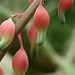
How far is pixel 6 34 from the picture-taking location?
0.50 meters

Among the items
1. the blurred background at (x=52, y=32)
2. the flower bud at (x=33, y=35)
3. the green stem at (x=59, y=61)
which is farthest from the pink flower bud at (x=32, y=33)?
the blurred background at (x=52, y=32)

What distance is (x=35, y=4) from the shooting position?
0.52 metres

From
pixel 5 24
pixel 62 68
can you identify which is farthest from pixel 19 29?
pixel 62 68

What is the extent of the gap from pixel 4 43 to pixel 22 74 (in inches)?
3.9

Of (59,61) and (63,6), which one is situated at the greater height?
(63,6)

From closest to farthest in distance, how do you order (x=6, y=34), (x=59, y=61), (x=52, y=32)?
(x=6, y=34), (x=59, y=61), (x=52, y=32)

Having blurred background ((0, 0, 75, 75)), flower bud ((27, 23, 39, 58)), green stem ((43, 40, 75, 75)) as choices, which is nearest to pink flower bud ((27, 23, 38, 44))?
flower bud ((27, 23, 39, 58))

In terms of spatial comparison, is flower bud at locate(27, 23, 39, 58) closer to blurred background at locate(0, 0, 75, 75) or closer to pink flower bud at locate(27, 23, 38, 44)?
pink flower bud at locate(27, 23, 38, 44)

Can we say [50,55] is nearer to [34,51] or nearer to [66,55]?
[66,55]

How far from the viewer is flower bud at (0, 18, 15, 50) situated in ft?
1.60

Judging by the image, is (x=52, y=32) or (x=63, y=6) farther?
(x=52, y=32)

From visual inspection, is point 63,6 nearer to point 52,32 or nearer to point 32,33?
point 32,33

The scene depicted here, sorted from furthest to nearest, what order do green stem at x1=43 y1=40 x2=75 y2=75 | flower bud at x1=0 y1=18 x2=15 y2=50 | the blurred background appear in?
the blurred background → green stem at x1=43 y1=40 x2=75 y2=75 → flower bud at x1=0 y1=18 x2=15 y2=50

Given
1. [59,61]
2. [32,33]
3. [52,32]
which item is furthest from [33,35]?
[52,32]
